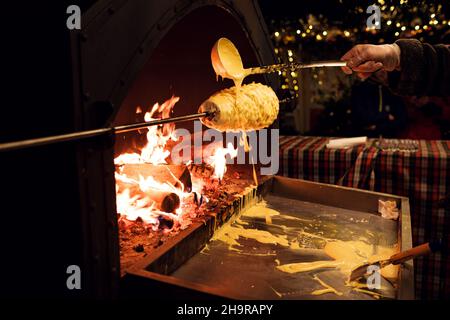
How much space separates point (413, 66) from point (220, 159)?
1.88m

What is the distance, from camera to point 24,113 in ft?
5.55

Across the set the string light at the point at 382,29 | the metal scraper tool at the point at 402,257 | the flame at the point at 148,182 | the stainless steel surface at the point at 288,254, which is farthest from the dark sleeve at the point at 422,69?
the string light at the point at 382,29

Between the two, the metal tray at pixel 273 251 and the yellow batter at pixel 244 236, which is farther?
the yellow batter at pixel 244 236

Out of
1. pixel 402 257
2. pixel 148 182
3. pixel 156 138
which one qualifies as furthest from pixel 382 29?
pixel 402 257

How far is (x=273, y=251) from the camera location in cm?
254

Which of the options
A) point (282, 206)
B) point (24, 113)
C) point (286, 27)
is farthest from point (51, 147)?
point (286, 27)

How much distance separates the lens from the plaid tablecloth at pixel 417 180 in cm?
414

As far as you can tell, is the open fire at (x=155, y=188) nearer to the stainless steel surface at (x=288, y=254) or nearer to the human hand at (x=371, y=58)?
the stainless steel surface at (x=288, y=254)

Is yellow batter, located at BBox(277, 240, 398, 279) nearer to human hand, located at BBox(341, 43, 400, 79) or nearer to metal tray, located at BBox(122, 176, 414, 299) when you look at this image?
metal tray, located at BBox(122, 176, 414, 299)

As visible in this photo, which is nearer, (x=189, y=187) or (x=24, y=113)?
(x=24, y=113)

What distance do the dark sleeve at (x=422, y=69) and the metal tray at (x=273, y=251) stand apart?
0.92m

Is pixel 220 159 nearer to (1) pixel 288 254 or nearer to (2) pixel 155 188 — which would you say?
(2) pixel 155 188
